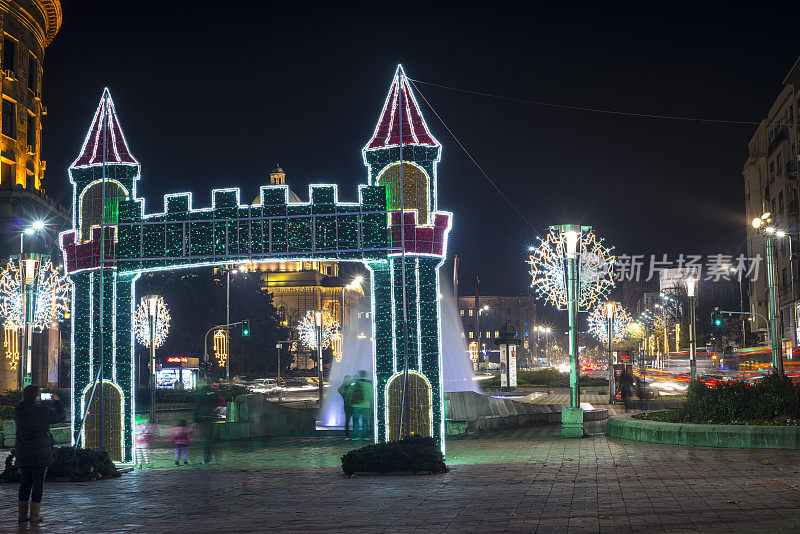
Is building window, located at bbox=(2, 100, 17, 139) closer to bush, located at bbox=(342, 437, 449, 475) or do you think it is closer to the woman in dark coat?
bush, located at bbox=(342, 437, 449, 475)

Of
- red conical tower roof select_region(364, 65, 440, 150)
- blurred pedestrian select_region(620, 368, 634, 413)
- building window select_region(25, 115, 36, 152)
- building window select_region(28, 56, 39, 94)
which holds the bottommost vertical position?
blurred pedestrian select_region(620, 368, 634, 413)

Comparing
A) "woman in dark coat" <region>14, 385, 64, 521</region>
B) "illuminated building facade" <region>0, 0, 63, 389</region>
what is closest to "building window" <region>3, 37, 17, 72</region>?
"illuminated building facade" <region>0, 0, 63, 389</region>

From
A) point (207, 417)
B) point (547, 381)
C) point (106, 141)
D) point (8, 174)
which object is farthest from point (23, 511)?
point (8, 174)

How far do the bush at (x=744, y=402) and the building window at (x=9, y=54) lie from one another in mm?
55788

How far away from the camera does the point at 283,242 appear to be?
16.6 metres

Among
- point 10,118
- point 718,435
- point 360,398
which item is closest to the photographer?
point 718,435

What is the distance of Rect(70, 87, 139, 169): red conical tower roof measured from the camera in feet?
58.9

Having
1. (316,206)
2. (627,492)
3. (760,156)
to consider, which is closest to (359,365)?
(316,206)

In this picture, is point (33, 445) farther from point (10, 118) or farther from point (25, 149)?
point (25, 149)

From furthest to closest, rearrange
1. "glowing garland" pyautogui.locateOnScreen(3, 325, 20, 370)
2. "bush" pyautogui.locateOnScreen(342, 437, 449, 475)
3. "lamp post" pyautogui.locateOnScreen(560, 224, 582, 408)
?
1. "glowing garland" pyautogui.locateOnScreen(3, 325, 20, 370)
2. "lamp post" pyautogui.locateOnScreen(560, 224, 582, 408)
3. "bush" pyautogui.locateOnScreen(342, 437, 449, 475)

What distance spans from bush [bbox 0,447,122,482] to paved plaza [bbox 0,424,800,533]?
321 millimetres

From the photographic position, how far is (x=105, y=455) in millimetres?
15594

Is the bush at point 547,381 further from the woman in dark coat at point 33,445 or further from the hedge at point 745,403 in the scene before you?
the woman in dark coat at point 33,445

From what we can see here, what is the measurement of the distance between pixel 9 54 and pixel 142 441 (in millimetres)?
46313
